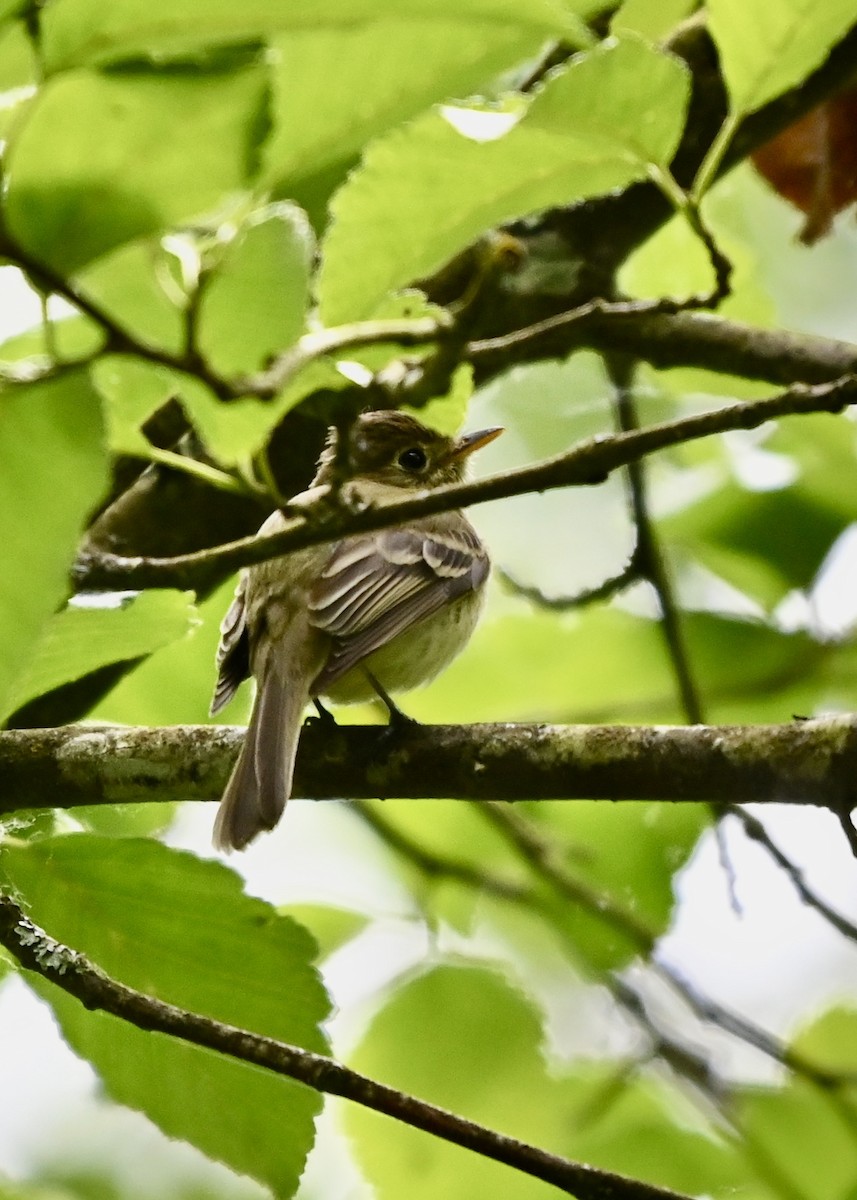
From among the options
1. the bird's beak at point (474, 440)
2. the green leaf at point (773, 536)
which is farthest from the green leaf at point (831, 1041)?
the bird's beak at point (474, 440)

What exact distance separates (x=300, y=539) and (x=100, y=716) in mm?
2192

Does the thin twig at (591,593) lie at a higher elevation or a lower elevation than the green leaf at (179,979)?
lower

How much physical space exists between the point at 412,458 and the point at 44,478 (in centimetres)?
434

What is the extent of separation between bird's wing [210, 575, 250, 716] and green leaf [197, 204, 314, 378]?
2.40m

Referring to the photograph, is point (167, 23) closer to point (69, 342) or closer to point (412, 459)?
point (69, 342)

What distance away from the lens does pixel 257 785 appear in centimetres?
312

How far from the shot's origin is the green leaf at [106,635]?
84.4 inches

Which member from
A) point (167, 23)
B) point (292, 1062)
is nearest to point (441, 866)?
point (292, 1062)

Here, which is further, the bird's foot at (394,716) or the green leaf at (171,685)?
the green leaf at (171,685)

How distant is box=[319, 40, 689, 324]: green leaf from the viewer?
54.3 inches

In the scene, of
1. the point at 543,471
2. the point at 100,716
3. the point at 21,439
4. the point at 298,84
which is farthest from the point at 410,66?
the point at 100,716

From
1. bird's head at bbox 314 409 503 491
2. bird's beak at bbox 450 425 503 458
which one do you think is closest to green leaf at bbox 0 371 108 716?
bird's beak at bbox 450 425 503 458

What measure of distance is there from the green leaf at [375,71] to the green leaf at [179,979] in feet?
4.68

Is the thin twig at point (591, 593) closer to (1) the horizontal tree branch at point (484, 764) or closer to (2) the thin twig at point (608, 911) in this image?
(2) the thin twig at point (608, 911)
